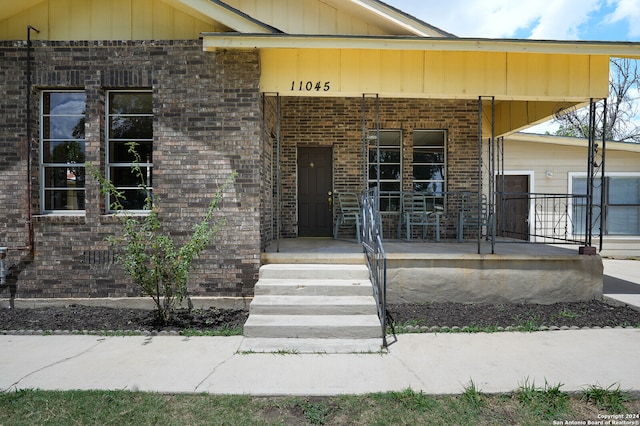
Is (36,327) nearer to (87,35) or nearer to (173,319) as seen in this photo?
(173,319)

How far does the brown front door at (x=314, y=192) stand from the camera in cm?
880

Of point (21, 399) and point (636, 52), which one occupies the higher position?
point (636, 52)

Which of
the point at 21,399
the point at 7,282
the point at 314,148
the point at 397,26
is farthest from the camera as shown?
the point at 314,148

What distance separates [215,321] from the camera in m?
5.31

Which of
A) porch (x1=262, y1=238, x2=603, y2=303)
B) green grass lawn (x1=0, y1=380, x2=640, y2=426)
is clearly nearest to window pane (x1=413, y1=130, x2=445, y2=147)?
porch (x1=262, y1=238, x2=603, y2=303)

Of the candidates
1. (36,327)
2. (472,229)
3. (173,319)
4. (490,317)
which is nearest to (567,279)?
(490,317)

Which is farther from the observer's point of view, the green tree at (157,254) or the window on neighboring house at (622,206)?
the window on neighboring house at (622,206)

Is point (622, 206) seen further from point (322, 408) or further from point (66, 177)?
point (66, 177)

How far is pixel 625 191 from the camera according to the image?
11.6 metres

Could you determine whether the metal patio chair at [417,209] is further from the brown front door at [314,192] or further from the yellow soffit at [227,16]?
the yellow soffit at [227,16]

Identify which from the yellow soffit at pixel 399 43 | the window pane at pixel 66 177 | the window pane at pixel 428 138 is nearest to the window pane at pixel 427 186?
the window pane at pixel 428 138

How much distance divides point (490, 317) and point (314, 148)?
5099mm

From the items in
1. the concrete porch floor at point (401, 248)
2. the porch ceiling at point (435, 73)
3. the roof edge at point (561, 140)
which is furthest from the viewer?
the roof edge at point (561, 140)

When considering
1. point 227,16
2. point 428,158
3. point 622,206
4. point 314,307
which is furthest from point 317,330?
point 622,206
